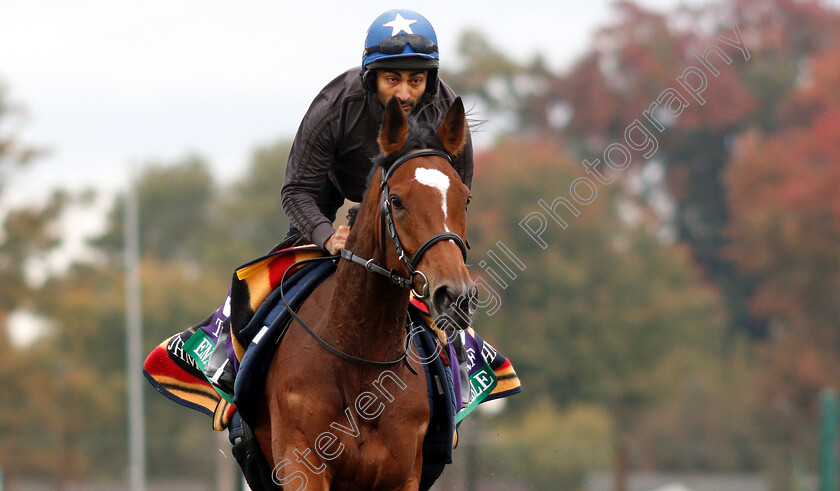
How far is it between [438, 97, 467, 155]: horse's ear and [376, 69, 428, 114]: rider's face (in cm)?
56

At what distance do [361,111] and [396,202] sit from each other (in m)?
1.21

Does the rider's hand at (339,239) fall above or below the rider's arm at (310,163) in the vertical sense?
below

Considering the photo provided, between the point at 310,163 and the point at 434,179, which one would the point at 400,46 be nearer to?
the point at 310,163

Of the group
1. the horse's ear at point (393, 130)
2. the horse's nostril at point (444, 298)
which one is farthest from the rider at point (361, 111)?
the horse's nostril at point (444, 298)

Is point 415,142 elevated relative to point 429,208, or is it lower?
elevated

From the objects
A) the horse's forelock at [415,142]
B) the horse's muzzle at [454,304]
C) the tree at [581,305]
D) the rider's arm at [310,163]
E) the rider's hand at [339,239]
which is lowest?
the horse's muzzle at [454,304]

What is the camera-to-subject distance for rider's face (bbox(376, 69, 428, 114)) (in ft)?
21.6

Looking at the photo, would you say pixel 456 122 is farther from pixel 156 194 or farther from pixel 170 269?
pixel 156 194

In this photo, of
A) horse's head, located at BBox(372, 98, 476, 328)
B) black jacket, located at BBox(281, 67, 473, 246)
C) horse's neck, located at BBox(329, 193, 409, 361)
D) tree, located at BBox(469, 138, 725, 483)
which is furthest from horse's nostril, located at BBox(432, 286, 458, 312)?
tree, located at BBox(469, 138, 725, 483)

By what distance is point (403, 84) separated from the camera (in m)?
6.62

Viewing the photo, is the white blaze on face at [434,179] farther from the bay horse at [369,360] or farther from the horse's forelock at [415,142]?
the horse's forelock at [415,142]

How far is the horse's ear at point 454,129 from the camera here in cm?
604

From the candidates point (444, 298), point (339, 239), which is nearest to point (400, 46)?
point (339, 239)

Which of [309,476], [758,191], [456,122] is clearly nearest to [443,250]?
[456,122]
